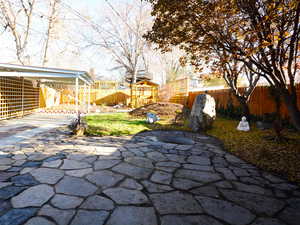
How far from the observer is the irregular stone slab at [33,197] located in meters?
1.71

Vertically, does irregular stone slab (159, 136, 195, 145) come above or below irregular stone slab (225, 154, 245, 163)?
above

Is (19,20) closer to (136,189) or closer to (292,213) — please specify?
(136,189)

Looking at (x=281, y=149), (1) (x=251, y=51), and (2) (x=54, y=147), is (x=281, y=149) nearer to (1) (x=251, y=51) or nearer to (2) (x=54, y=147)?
(1) (x=251, y=51)

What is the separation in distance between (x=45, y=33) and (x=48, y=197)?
16365mm

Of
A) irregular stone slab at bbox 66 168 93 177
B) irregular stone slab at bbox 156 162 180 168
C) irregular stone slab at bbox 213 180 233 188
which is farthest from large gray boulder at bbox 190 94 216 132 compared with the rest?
irregular stone slab at bbox 66 168 93 177

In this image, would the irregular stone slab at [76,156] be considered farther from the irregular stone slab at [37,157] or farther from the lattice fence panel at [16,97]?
the lattice fence panel at [16,97]

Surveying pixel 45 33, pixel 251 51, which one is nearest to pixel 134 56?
pixel 45 33

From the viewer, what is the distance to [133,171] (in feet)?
8.54

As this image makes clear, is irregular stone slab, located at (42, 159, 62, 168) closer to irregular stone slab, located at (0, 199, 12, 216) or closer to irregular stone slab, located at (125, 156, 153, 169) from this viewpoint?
irregular stone slab, located at (0, 199, 12, 216)

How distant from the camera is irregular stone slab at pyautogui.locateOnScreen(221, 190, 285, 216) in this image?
5.82 ft

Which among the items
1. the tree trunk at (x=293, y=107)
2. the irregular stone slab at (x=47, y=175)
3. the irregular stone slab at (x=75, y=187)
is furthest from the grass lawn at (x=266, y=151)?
the irregular stone slab at (x=47, y=175)

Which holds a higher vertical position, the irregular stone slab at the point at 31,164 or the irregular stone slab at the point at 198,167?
the irregular stone slab at the point at 31,164

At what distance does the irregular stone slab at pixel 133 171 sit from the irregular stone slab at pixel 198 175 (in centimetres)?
48

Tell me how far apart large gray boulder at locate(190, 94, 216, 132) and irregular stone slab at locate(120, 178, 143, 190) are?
4150 millimetres
